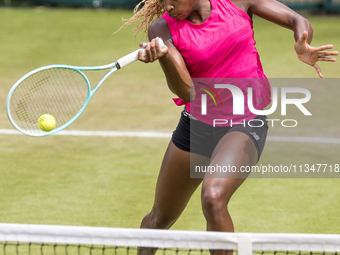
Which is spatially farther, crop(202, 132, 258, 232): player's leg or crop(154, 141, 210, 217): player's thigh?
crop(154, 141, 210, 217): player's thigh

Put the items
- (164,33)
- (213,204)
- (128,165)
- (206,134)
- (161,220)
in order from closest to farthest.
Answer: (213,204) < (164,33) < (206,134) < (161,220) < (128,165)

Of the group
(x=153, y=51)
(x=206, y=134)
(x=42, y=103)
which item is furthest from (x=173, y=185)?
(x=42, y=103)

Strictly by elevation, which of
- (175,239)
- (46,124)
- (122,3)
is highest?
(175,239)

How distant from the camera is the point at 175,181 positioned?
4.69 meters

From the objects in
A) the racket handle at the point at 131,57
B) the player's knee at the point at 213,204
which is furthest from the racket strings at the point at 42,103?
the player's knee at the point at 213,204

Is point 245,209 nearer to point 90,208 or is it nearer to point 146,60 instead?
point 90,208

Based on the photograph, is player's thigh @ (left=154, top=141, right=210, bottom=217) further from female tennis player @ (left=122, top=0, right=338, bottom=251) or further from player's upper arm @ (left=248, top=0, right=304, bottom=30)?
player's upper arm @ (left=248, top=0, right=304, bottom=30)

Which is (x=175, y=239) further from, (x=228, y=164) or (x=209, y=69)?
(x=209, y=69)

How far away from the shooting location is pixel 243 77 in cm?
457

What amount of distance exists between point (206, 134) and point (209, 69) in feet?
1.60

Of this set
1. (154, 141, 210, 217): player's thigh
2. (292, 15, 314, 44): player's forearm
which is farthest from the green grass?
(292, 15, 314, 44): player's forearm

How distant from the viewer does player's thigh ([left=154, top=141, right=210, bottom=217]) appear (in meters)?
4.68

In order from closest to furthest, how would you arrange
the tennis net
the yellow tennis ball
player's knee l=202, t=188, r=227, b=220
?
the tennis net → player's knee l=202, t=188, r=227, b=220 → the yellow tennis ball

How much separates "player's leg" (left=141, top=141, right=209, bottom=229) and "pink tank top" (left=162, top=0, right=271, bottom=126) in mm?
328
